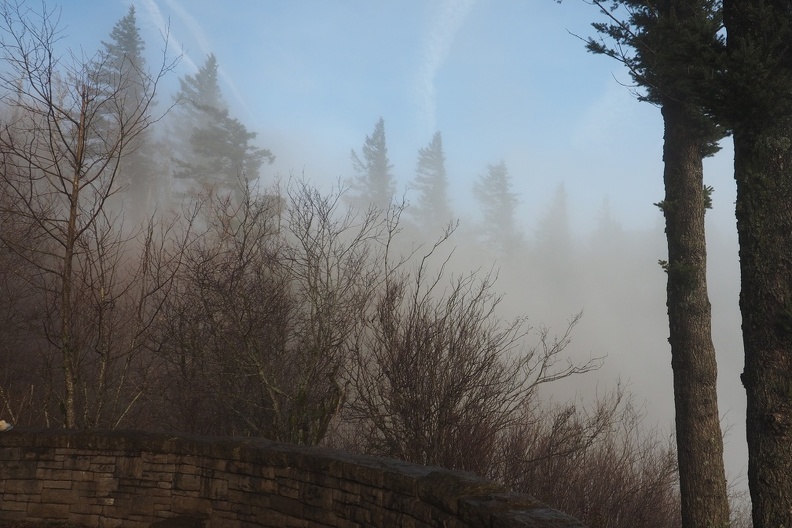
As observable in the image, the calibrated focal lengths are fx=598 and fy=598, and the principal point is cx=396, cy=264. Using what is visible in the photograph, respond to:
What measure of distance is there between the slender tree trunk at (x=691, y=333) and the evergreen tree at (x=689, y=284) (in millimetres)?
10

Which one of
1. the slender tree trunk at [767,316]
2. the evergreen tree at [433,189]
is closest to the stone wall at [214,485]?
the slender tree trunk at [767,316]

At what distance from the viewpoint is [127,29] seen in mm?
41219

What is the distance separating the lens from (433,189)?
65.8 metres

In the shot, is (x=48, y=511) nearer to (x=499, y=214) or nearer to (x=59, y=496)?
(x=59, y=496)

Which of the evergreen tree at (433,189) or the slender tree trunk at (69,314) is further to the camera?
the evergreen tree at (433,189)

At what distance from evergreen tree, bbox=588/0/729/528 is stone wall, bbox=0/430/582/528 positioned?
4.70 meters

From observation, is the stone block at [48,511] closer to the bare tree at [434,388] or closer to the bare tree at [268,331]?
the bare tree at [268,331]

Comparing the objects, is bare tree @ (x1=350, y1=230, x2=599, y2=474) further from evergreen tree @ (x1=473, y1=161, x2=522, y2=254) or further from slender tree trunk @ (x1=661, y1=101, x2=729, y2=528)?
evergreen tree @ (x1=473, y1=161, x2=522, y2=254)

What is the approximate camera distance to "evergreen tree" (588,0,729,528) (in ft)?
22.8

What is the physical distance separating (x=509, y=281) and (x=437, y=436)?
54.6 metres

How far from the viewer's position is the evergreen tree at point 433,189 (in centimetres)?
6481

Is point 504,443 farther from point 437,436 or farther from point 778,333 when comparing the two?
point 778,333

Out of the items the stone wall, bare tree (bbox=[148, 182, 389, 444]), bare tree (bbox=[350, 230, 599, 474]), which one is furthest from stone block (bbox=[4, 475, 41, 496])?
bare tree (bbox=[350, 230, 599, 474])

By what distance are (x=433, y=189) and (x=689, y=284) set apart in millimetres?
59005
